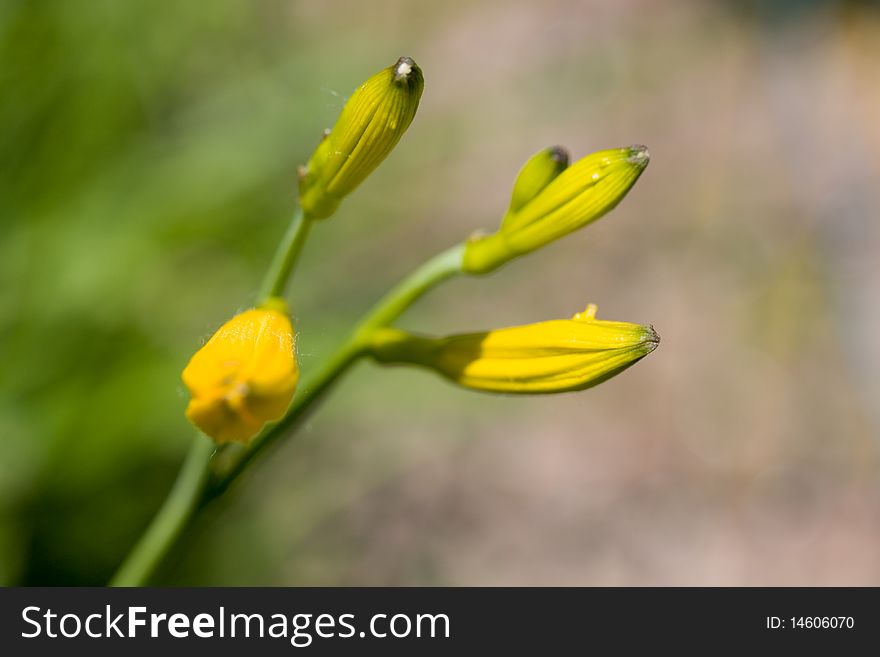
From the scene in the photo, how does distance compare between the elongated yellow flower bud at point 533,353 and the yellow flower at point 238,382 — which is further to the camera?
the elongated yellow flower bud at point 533,353

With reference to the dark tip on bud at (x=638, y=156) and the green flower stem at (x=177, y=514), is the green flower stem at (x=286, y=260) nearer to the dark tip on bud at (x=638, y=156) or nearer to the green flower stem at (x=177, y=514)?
the green flower stem at (x=177, y=514)

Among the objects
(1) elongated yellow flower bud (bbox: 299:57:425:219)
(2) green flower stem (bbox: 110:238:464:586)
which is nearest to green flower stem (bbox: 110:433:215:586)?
(2) green flower stem (bbox: 110:238:464:586)

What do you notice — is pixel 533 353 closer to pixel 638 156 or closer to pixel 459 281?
pixel 638 156

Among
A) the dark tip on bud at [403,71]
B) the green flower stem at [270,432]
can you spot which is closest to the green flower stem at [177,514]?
the green flower stem at [270,432]

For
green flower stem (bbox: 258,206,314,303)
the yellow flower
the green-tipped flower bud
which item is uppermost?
the green-tipped flower bud

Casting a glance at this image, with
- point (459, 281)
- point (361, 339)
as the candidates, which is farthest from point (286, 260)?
point (459, 281)

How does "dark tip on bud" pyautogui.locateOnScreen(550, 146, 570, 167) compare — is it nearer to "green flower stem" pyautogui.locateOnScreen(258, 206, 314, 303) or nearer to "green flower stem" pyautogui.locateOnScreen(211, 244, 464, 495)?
"green flower stem" pyautogui.locateOnScreen(211, 244, 464, 495)
